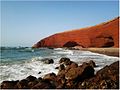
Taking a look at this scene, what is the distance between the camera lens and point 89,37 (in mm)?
59875

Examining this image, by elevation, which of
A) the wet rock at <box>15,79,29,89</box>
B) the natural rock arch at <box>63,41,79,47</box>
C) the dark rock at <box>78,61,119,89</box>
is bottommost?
the wet rock at <box>15,79,29,89</box>

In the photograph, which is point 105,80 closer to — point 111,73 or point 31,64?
point 111,73

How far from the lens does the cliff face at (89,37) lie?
53.8 meters

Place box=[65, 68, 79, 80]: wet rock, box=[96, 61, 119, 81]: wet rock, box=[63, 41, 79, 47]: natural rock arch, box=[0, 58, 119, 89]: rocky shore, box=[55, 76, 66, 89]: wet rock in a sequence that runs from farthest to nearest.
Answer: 1. box=[63, 41, 79, 47]: natural rock arch
2. box=[65, 68, 79, 80]: wet rock
3. box=[55, 76, 66, 89]: wet rock
4. box=[96, 61, 119, 81]: wet rock
5. box=[0, 58, 119, 89]: rocky shore

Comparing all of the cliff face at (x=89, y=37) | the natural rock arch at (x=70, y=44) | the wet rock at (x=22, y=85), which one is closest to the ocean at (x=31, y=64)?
the wet rock at (x=22, y=85)

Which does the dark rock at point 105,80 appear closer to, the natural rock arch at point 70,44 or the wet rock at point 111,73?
the wet rock at point 111,73

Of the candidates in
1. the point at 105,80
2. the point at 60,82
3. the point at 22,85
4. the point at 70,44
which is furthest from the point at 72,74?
the point at 70,44

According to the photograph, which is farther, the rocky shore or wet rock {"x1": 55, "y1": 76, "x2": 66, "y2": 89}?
wet rock {"x1": 55, "y1": 76, "x2": 66, "y2": 89}

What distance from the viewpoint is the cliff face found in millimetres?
53812

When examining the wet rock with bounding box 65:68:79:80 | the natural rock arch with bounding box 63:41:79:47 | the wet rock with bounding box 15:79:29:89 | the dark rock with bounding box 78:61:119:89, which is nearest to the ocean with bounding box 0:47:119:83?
the wet rock with bounding box 15:79:29:89

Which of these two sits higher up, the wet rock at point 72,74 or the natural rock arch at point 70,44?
the natural rock arch at point 70,44

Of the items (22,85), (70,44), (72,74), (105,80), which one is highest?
(70,44)

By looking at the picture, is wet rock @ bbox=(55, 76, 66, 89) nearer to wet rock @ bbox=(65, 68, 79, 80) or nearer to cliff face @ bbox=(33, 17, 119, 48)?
wet rock @ bbox=(65, 68, 79, 80)

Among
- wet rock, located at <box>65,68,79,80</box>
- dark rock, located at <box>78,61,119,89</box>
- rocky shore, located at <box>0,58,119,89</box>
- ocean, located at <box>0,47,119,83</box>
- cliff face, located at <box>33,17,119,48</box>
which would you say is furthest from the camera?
cliff face, located at <box>33,17,119,48</box>
